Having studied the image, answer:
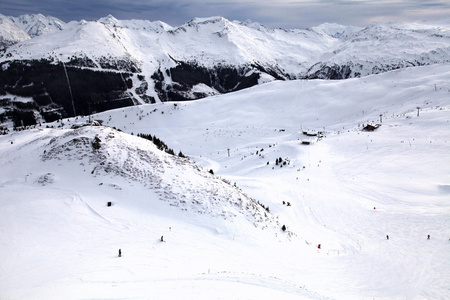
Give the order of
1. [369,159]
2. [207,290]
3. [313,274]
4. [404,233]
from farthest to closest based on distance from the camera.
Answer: [369,159] < [404,233] < [313,274] < [207,290]

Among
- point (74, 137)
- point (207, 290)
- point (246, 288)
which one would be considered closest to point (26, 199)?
point (74, 137)

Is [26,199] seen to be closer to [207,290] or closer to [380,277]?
[207,290]

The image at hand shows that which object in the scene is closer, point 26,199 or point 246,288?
point 246,288

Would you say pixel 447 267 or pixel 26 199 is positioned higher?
pixel 26 199

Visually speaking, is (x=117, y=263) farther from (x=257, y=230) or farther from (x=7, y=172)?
(x=7, y=172)

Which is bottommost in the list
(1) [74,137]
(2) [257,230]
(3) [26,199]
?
(2) [257,230]

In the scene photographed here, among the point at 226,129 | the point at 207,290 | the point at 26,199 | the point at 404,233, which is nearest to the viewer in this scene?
the point at 207,290
